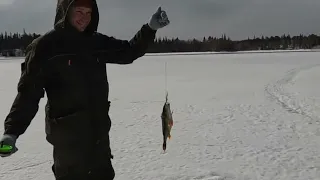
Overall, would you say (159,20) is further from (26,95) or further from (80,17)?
(26,95)

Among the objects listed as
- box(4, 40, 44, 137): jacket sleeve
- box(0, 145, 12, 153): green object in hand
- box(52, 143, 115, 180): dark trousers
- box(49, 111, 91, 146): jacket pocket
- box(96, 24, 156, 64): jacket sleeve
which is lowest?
box(52, 143, 115, 180): dark trousers

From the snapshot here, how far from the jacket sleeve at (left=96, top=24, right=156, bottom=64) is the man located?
0.02 m

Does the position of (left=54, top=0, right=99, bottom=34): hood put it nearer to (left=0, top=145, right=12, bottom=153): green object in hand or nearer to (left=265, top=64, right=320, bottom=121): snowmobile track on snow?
(left=0, top=145, right=12, bottom=153): green object in hand

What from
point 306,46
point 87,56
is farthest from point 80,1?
point 306,46

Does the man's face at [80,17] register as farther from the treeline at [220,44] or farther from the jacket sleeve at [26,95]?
the treeline at [220,44]

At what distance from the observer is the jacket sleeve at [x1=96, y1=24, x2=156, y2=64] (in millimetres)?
2580

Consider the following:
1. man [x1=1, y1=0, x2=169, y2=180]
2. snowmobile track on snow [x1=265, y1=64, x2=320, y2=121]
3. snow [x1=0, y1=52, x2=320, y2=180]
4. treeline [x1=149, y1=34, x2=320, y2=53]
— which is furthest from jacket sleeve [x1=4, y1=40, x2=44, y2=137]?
treeline [x1=149, y1=34, x2=320, y2=53]

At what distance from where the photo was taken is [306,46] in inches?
4464

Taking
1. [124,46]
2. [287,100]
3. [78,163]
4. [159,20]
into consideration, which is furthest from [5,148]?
[287,100]

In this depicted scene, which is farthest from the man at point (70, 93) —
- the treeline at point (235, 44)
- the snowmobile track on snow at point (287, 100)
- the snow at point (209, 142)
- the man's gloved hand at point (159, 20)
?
the treeline at point (235, 44)

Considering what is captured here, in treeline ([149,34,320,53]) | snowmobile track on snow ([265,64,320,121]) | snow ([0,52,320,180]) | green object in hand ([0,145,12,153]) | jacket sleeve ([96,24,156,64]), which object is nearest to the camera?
green object in hand ([0,145,12,153])

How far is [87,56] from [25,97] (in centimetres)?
43

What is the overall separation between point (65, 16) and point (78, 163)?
34.2 inches

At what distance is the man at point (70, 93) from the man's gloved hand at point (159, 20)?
15.0 inches
